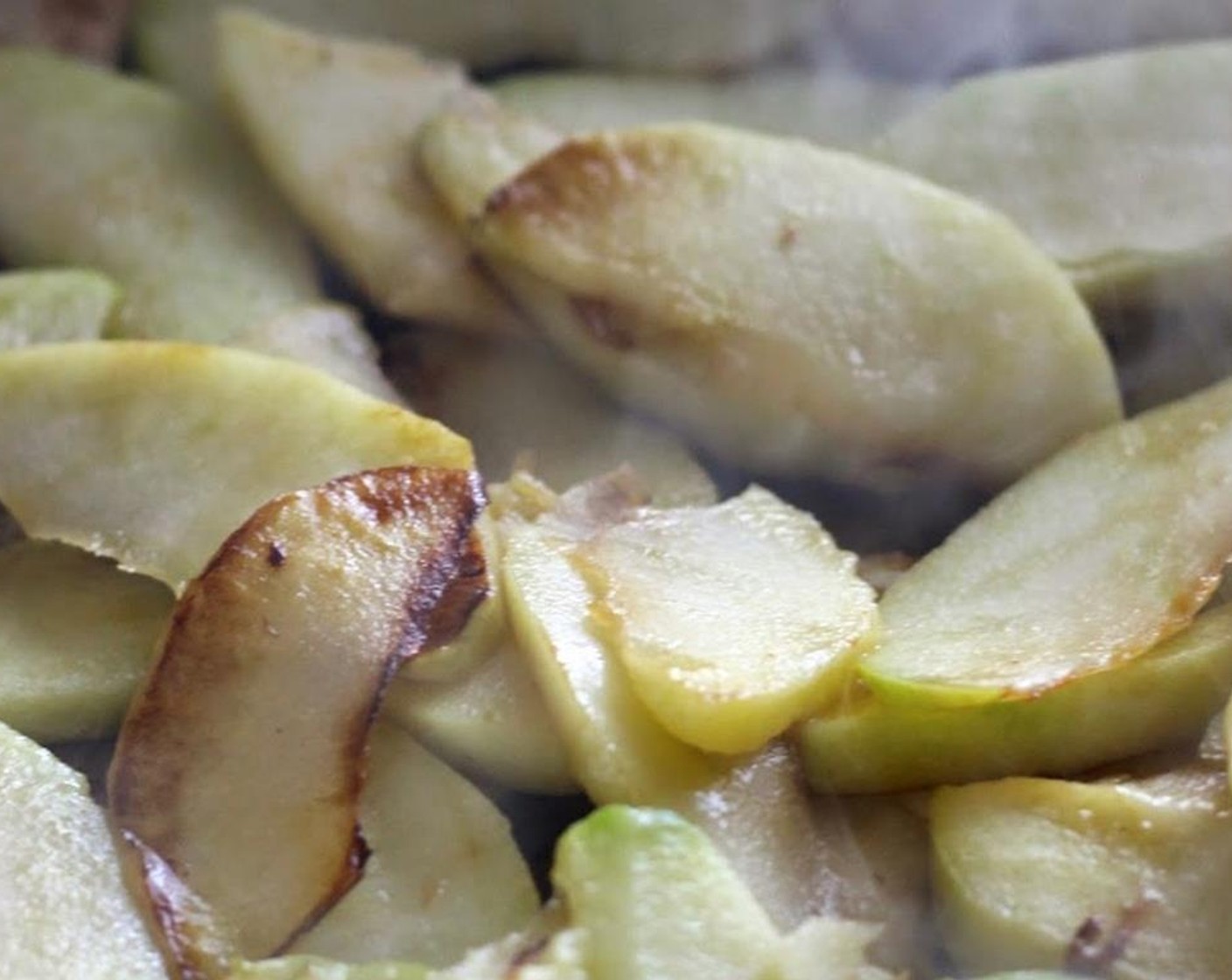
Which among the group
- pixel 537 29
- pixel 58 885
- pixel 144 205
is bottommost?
pixel 58 885

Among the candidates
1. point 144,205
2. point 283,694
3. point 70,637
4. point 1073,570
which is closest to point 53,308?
point 144,205

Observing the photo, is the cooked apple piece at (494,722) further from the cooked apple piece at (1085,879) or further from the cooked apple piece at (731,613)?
the cooked apple piece at (1085,879)

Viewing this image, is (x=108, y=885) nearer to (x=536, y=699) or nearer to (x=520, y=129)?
(x=536, y=699)

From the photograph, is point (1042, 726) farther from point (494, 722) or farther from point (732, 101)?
point (732, 101)

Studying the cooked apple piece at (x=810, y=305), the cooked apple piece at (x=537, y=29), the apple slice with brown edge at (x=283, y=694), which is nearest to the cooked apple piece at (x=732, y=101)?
the cooked apple piece at (x=537, y=29)

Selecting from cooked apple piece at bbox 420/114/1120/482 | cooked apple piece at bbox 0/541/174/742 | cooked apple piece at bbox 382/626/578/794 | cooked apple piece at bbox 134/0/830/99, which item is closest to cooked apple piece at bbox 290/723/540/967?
cooked apple piece at bbox 382/626/578/794

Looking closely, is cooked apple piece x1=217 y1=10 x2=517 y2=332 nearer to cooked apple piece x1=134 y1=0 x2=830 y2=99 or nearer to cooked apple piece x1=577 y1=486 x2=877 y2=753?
cooked apple piece x1=134 y1=0 x2=830 y2=99
